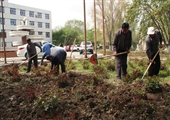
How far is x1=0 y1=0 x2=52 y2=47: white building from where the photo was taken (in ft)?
156

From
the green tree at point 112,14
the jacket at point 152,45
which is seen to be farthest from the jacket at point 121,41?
the green tree at point 112,14

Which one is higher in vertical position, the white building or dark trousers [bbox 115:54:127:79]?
the white building

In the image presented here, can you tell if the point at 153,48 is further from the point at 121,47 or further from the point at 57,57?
the point at 57,57

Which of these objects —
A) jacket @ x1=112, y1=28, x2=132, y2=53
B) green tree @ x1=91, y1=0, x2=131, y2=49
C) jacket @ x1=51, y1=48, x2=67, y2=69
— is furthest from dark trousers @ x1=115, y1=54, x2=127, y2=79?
green tree @ x1=91, y1=0, x2=131, y2=49

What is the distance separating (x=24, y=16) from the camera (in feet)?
173

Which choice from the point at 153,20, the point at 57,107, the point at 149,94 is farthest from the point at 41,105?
the point at 153,20

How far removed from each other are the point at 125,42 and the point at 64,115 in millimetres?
3121

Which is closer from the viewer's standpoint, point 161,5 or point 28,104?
point 28,104

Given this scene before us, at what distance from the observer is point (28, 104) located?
4.48 meters

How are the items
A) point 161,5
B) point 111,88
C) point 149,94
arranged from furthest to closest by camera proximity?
1. point 161,5
2. point 111,88
3. point 149,94

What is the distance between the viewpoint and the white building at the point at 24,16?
4747 centimetres

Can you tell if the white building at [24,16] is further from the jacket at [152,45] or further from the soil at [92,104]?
the soil at [92,104]

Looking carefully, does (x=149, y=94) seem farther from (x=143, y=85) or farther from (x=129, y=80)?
(x=129, y=80)

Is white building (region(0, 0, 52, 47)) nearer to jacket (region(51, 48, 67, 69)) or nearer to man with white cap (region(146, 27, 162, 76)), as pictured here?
jacket (region(51, 48, 67, 69))
